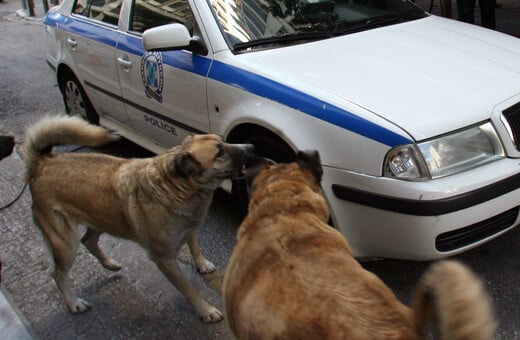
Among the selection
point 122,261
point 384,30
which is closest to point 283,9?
point 384,30

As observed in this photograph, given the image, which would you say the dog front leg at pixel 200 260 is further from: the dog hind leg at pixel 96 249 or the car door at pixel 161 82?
the car door at pixel 161 82

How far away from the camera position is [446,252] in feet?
8.58

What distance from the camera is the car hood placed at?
2.59 meters

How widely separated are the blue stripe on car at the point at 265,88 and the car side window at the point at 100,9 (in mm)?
130

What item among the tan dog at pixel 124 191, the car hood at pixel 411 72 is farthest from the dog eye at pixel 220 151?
the car hood at pixel 411 72

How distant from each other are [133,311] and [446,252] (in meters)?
1.82

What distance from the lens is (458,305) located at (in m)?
1.37

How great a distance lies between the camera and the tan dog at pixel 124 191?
2809 millimetres

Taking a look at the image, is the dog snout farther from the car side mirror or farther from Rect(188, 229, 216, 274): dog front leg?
the car side mirror

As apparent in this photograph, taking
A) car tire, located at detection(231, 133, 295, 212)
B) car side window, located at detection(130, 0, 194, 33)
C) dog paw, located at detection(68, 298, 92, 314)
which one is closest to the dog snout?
car tire, located at detection(231, 133, 295, 212)

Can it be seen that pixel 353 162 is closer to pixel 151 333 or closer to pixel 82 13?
pixel 151 333

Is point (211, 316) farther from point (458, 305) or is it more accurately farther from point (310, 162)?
point (458, 305)

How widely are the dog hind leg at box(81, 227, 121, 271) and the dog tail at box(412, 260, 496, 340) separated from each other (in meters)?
2.45

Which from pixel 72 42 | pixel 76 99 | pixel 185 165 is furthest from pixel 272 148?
pixel 76 99
